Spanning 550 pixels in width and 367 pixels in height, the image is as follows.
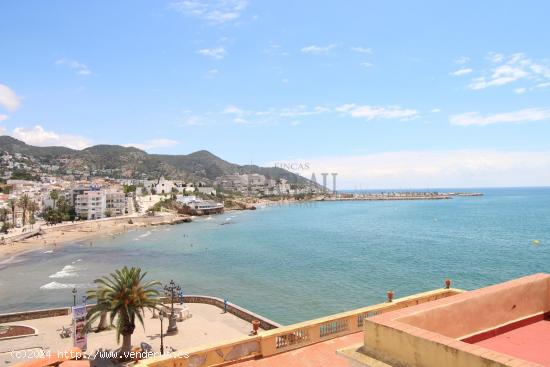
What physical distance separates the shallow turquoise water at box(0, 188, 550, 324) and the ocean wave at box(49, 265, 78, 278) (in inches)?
4.6

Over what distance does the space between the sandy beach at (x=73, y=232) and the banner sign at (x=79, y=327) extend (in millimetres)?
47929

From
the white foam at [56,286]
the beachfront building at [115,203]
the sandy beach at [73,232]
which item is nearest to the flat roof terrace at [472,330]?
the white foam at [56,286]

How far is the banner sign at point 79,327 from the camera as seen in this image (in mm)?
19359

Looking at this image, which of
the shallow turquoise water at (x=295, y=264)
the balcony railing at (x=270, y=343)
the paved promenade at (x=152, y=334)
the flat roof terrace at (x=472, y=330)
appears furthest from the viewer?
the shallow turquoise water at (x=295, y=264)

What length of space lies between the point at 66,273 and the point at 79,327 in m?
33.4

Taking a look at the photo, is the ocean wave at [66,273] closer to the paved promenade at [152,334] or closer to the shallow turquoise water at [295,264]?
the shallow turquoise water at [295,264]

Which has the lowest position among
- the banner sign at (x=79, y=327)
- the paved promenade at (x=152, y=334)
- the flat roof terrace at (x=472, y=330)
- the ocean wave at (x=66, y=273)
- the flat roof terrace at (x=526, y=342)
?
the ocean wave at (x=66, y=273)

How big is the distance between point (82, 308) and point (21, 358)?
13.6ft

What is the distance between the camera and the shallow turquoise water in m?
37.1

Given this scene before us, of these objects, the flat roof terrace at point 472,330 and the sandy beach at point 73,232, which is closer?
the flat roof terrace at point 472,330

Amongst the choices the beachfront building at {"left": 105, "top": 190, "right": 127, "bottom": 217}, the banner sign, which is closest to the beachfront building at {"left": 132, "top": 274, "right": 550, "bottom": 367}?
the banner sign

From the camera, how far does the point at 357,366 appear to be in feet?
18.4

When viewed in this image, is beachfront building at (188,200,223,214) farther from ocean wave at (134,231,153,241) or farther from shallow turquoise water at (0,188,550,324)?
shallow turquoise water at (0,188,550,324)

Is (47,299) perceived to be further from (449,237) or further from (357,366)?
(449,237)
